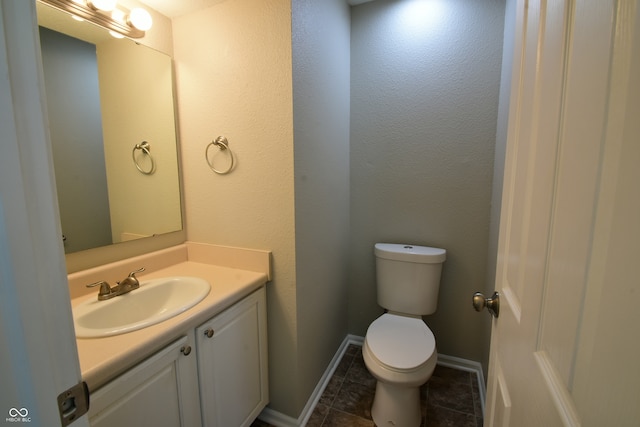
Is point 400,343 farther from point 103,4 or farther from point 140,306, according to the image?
point 103,4

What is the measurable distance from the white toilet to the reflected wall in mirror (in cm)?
128

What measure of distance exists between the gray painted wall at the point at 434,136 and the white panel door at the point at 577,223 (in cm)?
108

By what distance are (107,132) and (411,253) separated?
1720mm

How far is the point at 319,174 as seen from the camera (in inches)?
58.5

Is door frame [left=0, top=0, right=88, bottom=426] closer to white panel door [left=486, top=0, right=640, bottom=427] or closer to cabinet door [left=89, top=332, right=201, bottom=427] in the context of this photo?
cabinet door [left=89, top=332, right=201, bottom=427]

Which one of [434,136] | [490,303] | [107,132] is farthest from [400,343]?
[107,132]

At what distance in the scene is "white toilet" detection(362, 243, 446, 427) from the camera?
4.25 ft

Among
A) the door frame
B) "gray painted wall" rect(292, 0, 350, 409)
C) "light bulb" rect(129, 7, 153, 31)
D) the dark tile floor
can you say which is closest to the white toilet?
the dark tile floor

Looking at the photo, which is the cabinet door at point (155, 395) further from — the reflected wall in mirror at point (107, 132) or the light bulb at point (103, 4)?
the light bulb at point (103, 4)

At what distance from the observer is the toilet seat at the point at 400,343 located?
4.26 ft

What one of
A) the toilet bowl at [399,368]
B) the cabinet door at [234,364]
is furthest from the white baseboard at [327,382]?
the toilet bowl at [399,368]

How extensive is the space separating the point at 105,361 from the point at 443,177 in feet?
5.92

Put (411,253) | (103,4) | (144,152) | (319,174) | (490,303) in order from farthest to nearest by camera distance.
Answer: (411,253), (319,174), (144,152), (103,4), (490,303)

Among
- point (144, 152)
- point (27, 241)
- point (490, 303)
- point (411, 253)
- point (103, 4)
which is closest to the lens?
point (27, 241)
